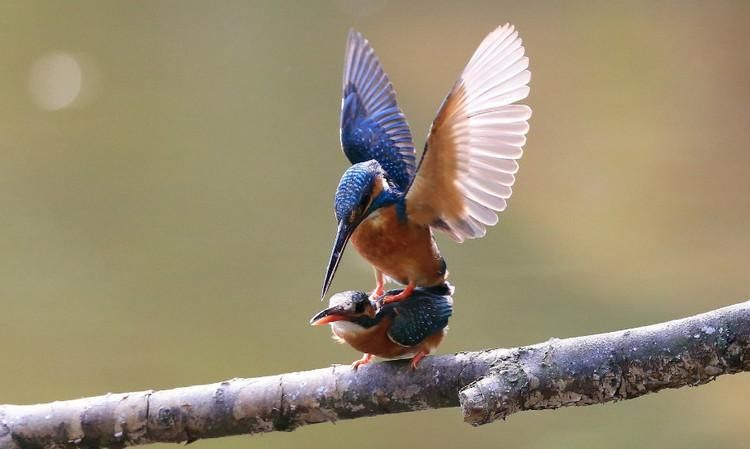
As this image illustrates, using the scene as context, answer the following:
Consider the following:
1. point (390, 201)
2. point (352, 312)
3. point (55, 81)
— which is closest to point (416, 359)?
point (352, 312)

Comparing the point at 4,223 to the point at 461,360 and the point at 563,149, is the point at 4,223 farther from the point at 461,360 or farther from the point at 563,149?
the point at 461,360

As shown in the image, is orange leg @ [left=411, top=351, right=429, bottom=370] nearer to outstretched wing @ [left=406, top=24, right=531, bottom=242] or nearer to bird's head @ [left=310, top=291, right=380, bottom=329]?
bird's head @ [left=310, top=291, right=380, bottom=329]

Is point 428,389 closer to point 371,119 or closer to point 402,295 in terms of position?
point 402,295

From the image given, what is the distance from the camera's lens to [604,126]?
3.14 meters

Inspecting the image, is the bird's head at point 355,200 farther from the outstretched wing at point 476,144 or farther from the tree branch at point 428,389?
the tree branch at point 428,389

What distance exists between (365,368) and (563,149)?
6.82 feet

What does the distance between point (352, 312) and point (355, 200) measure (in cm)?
15

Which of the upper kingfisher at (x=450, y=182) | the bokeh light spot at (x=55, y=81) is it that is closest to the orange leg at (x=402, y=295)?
the upper kingfisher at (x=450, y=182)

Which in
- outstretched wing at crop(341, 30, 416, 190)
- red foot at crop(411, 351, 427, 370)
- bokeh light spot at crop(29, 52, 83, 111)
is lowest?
red foot at crop(411, 351, 427, 370)

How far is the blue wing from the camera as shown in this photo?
4.02 feet

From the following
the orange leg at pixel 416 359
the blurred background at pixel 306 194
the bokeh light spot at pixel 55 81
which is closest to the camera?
the orange leg at pixel 416 359

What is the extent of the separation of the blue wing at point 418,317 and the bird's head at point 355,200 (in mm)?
122

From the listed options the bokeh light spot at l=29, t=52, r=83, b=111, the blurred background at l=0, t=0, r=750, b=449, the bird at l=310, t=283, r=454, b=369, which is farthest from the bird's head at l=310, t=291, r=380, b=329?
the bokeh light spot at l=29, t=52, r=83, b=111

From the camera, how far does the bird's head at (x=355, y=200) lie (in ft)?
3.84
